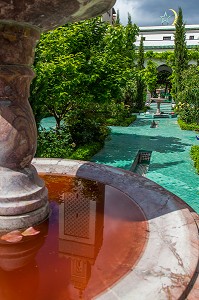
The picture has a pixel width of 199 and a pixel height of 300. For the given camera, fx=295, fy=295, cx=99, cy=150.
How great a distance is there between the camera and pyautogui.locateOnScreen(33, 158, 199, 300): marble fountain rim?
173 cm

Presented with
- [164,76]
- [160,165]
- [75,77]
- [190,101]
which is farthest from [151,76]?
[75,77]

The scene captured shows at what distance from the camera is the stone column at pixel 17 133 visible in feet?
7.97

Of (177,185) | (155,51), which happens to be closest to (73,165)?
(177,185)

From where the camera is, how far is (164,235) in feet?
7.65

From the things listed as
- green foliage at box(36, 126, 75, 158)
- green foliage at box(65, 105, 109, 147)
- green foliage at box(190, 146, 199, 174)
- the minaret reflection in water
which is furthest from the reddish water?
green foliage at box(65, 105, 109, 147)

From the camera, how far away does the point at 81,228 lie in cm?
262

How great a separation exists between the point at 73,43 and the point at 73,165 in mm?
5263

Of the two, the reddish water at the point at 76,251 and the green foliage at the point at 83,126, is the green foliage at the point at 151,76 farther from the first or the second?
the reddish water at the point at 76,251

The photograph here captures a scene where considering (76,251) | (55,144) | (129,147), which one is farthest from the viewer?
(129,147)

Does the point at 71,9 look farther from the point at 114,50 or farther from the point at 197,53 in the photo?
the point at 197,53

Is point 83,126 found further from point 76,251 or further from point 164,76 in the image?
point 164,76

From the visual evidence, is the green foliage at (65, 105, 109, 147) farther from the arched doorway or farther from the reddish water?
the arched doorway

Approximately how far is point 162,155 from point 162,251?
771 cm

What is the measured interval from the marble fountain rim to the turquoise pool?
8.69 ft
